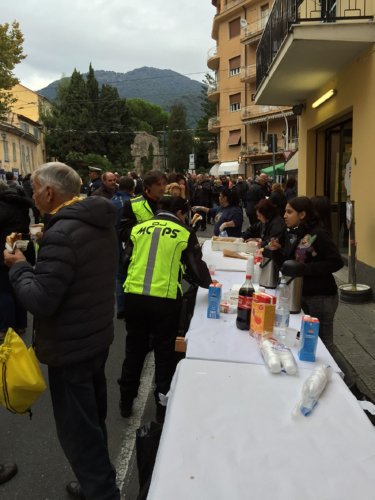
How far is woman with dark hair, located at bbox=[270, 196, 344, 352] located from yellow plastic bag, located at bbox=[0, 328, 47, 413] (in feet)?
7.02

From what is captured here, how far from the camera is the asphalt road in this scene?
2.68 metres

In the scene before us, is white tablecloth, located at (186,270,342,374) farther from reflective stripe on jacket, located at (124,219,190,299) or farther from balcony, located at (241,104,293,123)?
balcony, located at (241,104,293,123)

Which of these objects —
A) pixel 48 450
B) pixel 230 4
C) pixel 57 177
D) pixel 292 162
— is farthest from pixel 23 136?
pixel 57 177

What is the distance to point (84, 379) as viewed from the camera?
7.64 feet

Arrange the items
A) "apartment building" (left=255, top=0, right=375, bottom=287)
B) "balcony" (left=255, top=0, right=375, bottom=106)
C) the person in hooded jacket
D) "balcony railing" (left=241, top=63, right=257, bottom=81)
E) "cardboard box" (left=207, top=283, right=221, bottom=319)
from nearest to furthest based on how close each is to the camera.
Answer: "cardboard box" (left=207, top=283, right=221, bottom=319) < the person in hooded jacket < "balcony" (left=255, top=0, right=375, bottom=106) < "apartment building" (left=255, top=0, right=375, bottom=287) < "balcony railing" (left=241, top=63, right=257, bottom=81)

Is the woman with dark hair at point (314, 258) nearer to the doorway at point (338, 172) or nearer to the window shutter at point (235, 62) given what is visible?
the doorway at point (338, 172)

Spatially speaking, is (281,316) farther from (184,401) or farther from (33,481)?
(33,481)

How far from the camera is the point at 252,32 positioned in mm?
38969

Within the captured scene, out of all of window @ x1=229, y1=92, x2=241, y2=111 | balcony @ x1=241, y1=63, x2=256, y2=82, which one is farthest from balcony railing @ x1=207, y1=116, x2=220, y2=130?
balcony @ x1=241, y1=63, x2=256, y2=82

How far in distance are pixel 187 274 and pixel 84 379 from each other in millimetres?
1402


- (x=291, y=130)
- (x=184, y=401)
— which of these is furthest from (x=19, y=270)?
(x=291, y=130)

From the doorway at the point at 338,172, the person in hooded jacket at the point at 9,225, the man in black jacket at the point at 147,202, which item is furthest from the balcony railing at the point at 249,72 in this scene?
the person in hooded jacket at the point at 9,225

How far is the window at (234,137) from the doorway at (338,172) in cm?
3336

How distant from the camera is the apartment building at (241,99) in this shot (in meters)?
38.6
